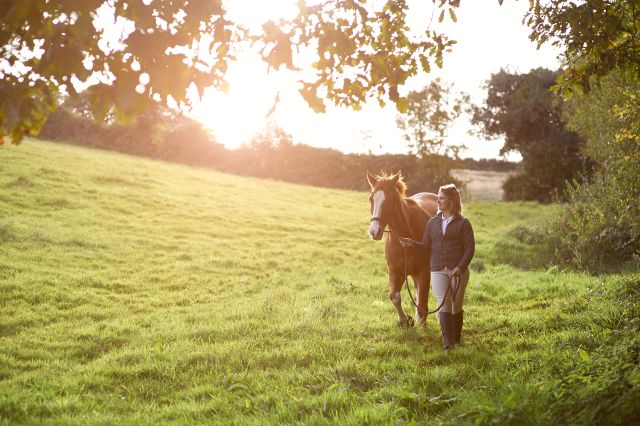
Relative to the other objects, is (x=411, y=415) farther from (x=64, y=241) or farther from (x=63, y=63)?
(x=64, y=241)

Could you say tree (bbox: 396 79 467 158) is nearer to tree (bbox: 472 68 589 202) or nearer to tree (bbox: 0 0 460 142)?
tree (bbox: 472 68 589 202)

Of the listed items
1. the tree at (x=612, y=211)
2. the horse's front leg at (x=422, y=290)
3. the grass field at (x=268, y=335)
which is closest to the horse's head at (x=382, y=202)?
the horse's front leg at (x=422, y=290)

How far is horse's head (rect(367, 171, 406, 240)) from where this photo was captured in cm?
854

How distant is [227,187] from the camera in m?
31.9

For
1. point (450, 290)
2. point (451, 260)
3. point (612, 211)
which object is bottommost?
point (450, 290)

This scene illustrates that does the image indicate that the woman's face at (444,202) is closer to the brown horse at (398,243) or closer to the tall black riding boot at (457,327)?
the brown horse at (398,243)

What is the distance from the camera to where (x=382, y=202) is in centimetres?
877

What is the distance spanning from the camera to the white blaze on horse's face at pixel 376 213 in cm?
845

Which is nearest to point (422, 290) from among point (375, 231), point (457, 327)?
point (457, 327)

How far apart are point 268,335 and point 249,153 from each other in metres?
36.0

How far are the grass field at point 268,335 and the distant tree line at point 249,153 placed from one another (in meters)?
22.7

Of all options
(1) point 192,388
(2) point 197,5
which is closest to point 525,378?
(1) point 192,388

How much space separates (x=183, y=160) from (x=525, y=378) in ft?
131

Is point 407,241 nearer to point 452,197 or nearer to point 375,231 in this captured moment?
point 375,231
